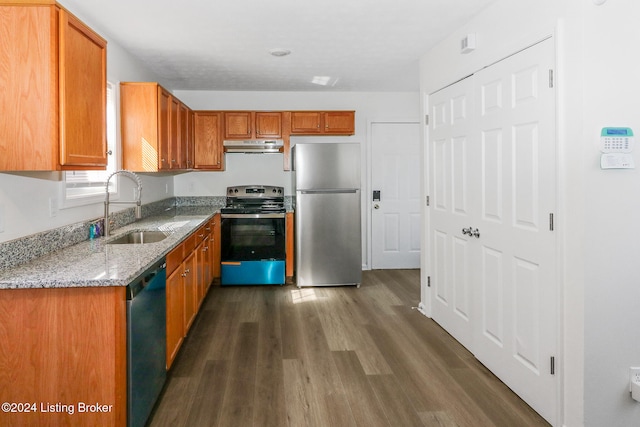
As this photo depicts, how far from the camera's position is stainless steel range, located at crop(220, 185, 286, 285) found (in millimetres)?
5328

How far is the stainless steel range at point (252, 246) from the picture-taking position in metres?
5.33

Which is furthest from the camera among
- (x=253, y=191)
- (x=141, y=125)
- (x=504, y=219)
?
(x=253, y=191)

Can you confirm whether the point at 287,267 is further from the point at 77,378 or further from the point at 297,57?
the point at 77,378

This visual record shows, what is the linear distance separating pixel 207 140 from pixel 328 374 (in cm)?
358

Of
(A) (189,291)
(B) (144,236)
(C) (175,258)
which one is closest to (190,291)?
(A) (189,291)

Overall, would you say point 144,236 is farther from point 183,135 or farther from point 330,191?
point 330,191

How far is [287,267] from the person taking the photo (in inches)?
219

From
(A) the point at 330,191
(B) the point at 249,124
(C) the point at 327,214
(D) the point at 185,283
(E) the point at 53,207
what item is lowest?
(D) the point at 185,283

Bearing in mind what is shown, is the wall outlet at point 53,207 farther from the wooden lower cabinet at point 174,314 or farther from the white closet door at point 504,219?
the white closet door at point 504,219

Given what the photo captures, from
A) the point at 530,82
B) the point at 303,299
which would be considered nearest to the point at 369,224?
the point at 303,299

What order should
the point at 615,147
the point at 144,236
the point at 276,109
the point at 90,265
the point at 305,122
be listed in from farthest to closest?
the point at 276,109, the point at 305,122, the point at 144,236, the point at 90,265, the point at 615,147

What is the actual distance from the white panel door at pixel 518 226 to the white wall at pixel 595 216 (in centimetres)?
10

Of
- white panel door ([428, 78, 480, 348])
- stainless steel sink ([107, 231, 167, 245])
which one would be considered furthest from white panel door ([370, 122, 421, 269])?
stainless steel sink ([107, 231, 167, 245])

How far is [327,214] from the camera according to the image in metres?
5.32
